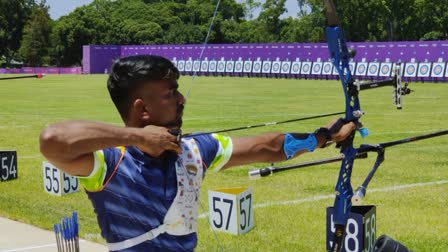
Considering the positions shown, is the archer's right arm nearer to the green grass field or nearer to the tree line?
the green grass field

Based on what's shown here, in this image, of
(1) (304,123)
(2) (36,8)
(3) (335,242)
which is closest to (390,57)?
(1) (304,123)

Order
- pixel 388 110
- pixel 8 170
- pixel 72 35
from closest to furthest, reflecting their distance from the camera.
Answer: pixel 8 170 < pixel 388 110 < pixel 72 35

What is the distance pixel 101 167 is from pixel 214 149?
450mm

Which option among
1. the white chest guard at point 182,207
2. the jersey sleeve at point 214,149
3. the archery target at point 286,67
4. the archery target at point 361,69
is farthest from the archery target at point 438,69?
the white chest guard at point 182,207

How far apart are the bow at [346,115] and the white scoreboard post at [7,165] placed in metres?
6.29

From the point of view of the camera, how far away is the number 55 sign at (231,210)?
5316 mm

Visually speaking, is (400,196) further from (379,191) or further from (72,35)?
(72,35)

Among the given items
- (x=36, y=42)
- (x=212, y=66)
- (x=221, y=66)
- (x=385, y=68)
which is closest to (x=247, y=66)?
(x=221, y=66)

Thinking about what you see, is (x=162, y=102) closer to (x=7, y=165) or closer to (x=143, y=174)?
(x=143, y=174)

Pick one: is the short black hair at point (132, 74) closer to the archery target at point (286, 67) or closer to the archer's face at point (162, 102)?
the archer's face at point (162, 102)

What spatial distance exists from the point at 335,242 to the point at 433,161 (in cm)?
701

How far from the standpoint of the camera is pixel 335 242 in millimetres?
2643

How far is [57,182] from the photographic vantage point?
7.23 m

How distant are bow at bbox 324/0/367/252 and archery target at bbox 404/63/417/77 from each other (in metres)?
32.3
